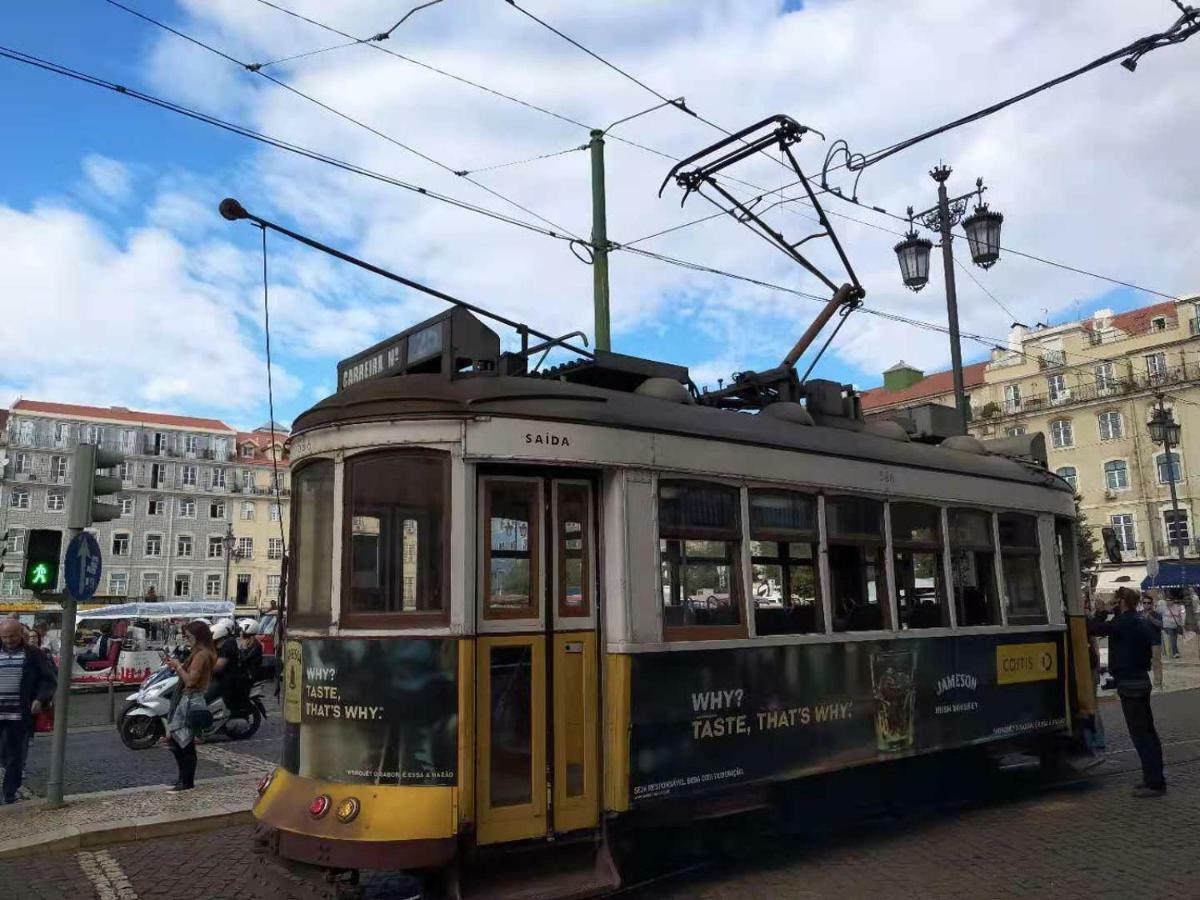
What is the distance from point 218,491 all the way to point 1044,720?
72.6 metres

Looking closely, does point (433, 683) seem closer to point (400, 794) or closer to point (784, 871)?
point (400, 794)

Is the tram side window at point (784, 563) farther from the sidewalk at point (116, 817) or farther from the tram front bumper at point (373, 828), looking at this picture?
the sidewalk at point (116, 817)

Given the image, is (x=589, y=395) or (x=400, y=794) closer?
(x=400, y=794)

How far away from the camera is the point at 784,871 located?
6332 mm

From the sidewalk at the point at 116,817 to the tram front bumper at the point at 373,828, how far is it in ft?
8.81

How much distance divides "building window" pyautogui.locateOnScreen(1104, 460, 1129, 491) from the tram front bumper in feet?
178

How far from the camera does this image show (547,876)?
5426 millimetres

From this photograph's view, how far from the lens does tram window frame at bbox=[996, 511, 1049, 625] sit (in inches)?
343

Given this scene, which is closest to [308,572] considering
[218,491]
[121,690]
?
[121,690]

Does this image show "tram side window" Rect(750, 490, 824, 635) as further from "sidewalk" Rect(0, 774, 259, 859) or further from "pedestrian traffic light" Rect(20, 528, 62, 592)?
"pedestrian traffic light" Rect(20, 528, 62, 592)

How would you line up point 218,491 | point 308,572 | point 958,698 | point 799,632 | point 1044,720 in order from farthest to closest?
1. point 218,491
2. point 1044,720
3. point 958,698
4. point 799,632
5. point 308,572

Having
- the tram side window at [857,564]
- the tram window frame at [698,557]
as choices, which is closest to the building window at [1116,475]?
the tram side window at [857,564]

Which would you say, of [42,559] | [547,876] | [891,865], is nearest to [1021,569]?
[891,865]

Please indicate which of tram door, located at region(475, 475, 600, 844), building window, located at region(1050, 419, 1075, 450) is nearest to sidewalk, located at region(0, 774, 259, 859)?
tram door, located at region(475, 475, 600, 844)
